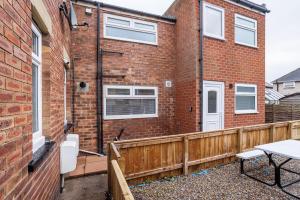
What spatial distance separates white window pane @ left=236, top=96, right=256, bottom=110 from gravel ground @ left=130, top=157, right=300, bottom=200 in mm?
2946

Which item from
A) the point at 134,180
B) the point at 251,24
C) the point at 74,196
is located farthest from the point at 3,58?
the point at 251,24

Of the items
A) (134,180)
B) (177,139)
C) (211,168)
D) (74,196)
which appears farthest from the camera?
(211,168)

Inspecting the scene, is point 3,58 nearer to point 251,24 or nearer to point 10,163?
point 10,163

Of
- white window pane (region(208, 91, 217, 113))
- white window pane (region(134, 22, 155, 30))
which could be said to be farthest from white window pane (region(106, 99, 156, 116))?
white window pane (region(134, 22, 155, 30))

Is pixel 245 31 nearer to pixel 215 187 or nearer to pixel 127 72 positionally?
pixel 127 72

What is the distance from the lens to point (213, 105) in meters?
6.28

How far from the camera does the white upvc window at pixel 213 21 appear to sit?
6059mm

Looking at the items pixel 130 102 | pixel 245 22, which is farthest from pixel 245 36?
pixel 130 102

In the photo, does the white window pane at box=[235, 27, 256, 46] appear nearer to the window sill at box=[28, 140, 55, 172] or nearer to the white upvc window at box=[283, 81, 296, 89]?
the window sill at box=[28, 140, 55, 172]

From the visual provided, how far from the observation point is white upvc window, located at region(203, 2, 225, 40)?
6.06 metres

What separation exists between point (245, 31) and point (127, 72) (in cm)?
508

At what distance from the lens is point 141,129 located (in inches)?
250

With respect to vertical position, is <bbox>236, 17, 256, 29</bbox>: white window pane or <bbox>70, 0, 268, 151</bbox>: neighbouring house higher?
<bbox>236, 17, 256, 29</bbox>: white window pane

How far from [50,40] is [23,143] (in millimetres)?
1731
